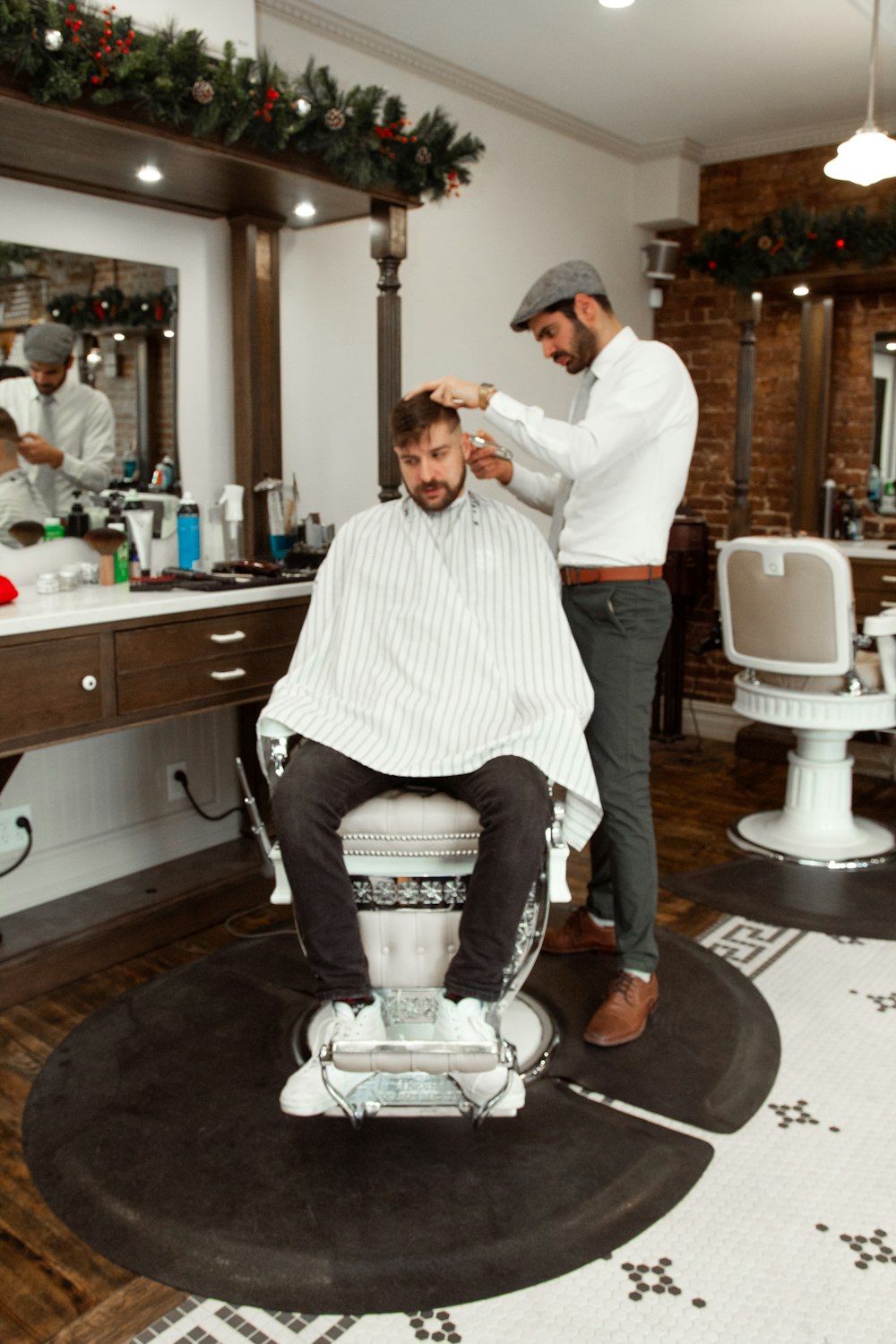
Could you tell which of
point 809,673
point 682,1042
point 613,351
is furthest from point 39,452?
point 809,673

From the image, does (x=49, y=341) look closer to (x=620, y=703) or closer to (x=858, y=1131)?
(x=620, y=703)

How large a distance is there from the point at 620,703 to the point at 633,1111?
2.62 ft

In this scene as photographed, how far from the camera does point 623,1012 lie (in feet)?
7.64

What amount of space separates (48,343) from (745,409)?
2.84 meters

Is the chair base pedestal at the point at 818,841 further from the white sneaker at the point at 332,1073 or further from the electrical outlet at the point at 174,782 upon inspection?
the white sneaker at the point at 332,1073

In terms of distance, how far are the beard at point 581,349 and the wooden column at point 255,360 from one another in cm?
113

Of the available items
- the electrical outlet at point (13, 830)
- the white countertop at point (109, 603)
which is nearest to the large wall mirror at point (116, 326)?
the white countertop at point (109, 603)

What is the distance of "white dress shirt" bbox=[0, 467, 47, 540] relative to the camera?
108 inches

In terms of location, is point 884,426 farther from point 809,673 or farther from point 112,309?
point 112,309

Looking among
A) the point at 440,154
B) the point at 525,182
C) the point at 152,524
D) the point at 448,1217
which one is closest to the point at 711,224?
the point at 525,182

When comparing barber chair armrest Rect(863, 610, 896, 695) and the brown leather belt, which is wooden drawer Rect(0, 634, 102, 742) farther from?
barber chair armrest Rect(863, 610, 896, 695)

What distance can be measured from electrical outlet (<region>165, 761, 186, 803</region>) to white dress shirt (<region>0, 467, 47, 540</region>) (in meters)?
0.77

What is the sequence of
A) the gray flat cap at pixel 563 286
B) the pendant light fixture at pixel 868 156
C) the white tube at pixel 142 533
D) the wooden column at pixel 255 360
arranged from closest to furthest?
1. the gray flat cap at pixel 563 286
2. the white tube at pixel 142 533
3. the pendant light fixture at pixel 868 156
4. the wooden column at pixel 255 360

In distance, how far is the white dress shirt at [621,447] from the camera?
7.30 feet
